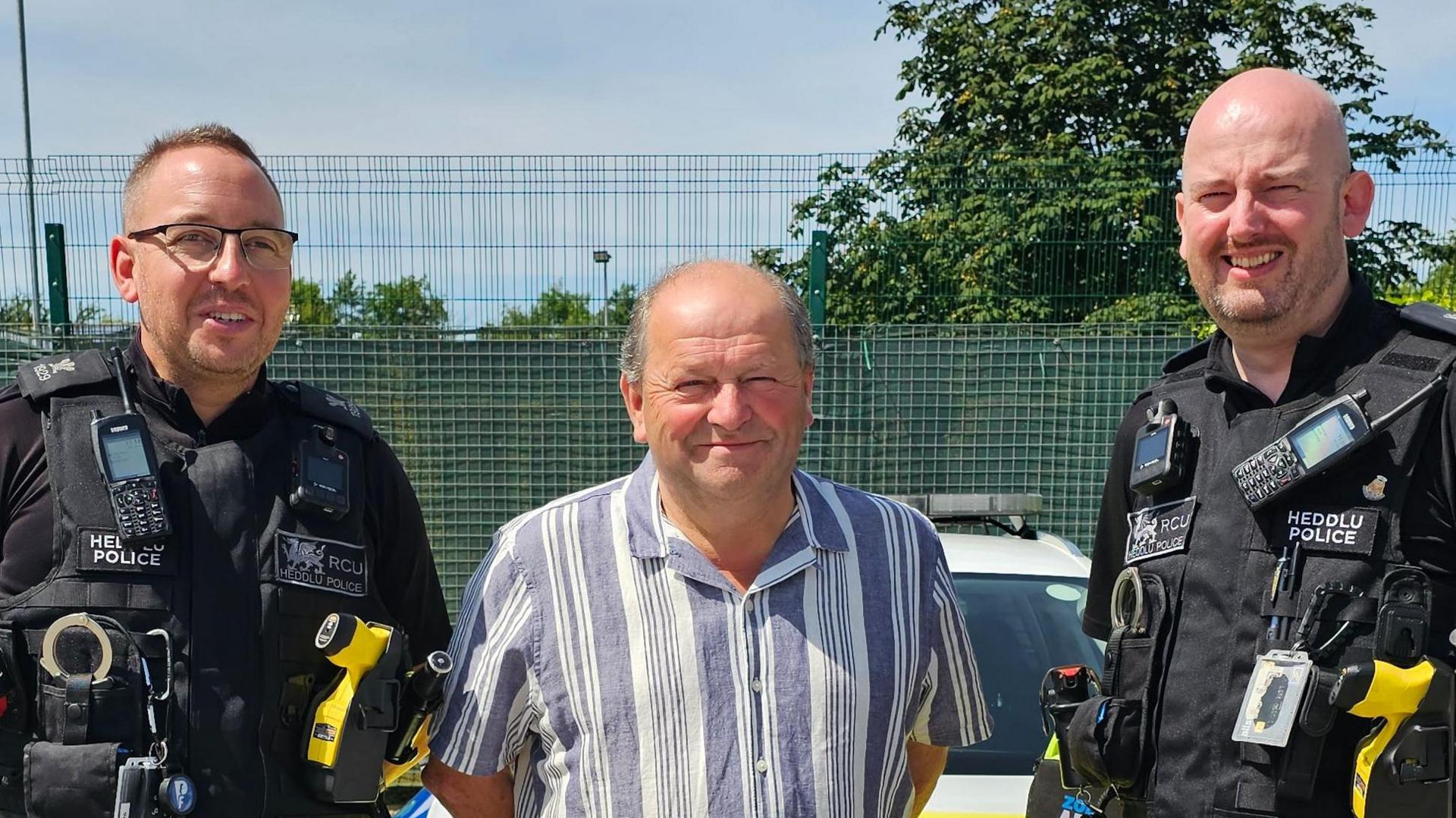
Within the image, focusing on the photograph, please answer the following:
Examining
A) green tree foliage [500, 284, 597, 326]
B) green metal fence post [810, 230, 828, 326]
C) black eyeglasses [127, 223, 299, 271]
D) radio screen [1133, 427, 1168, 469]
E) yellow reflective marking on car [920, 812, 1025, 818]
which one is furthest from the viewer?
green tree foliage [500, 284, 597, 326]

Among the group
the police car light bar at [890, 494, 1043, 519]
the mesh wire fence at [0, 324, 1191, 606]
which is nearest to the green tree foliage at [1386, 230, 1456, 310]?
the mesh wire fence at [0, 324, 1191, 606]

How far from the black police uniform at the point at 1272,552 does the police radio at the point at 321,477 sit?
1.63 meters

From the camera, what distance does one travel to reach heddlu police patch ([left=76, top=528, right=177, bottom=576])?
237cm

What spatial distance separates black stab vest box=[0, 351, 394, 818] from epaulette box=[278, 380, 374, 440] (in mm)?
116

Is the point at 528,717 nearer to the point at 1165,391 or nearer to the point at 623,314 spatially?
the point at 1165,391

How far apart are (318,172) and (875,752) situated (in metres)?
6.01

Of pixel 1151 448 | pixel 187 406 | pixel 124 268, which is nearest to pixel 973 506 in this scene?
pixel 1151 448

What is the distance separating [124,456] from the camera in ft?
7.89

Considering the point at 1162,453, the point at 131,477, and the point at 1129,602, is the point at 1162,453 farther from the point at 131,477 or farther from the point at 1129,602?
the point at 131,477

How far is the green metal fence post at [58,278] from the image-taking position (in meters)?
7.23

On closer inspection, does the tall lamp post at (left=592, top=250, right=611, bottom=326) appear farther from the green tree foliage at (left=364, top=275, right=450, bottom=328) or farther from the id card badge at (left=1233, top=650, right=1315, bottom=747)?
the id card badge at (left=1233, top=650, right=1315, bottom=747)

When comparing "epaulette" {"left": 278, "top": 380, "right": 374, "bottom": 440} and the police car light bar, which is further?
the police car light bar

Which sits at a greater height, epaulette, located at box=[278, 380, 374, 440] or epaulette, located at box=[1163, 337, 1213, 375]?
epaulette, located at box=[1163, 337, 1213, 375]

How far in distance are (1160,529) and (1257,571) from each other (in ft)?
0.75
